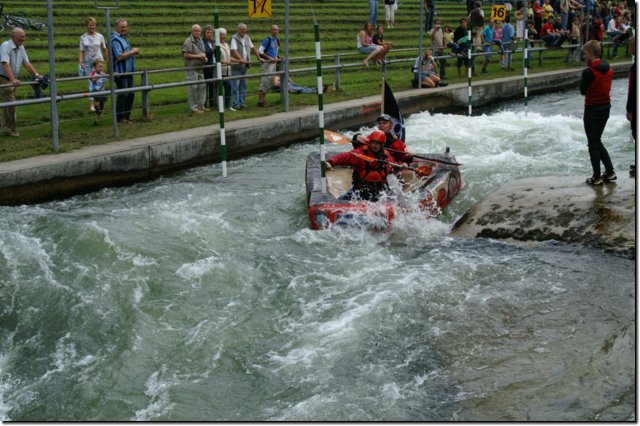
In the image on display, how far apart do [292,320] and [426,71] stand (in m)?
13.8

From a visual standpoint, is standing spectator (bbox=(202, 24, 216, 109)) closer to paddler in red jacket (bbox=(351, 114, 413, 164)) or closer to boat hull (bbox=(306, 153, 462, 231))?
boat hull (bbox=(306, 153, 462, 231))

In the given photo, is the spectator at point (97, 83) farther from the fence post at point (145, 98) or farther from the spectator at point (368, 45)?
the spectator at point (368, 45)

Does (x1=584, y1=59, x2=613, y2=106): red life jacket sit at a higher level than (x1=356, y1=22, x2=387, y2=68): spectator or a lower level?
lower

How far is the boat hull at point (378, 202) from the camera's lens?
34.1ft

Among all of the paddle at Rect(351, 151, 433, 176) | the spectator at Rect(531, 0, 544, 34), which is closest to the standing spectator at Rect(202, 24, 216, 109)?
the paddle at Rect(351, 151, 433, 176)

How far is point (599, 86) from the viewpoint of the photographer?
33.4ft

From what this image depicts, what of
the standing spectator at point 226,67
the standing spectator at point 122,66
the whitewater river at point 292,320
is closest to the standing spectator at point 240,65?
the standing spectator at point 226,67

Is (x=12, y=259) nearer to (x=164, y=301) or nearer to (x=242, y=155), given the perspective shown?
(x=164, y=301)

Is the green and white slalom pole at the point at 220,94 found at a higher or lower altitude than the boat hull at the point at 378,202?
higher

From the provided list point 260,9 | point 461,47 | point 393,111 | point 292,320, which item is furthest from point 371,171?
point 461,47

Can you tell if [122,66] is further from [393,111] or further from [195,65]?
[393,111]

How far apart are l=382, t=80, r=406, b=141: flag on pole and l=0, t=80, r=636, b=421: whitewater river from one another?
2.40m

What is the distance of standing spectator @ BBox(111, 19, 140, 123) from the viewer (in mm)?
14859

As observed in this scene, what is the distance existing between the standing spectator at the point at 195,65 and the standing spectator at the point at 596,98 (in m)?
7.31
